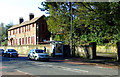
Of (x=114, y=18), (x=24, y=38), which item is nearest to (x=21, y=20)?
(x=24, y=38)

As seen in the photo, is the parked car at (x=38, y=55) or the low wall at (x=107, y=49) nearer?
the parked car at (x=38, y=55)

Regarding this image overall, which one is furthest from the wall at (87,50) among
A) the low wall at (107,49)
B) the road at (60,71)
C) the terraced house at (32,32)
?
the terraced house at (32,32)

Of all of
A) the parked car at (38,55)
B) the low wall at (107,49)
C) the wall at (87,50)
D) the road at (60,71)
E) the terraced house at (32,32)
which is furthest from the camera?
the terraced house at (32,32)

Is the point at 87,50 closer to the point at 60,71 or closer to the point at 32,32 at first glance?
the point at 60,71

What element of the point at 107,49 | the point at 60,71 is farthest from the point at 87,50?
the point at 60,71

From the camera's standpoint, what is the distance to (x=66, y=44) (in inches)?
1179

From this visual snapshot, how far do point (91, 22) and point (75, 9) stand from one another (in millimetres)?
3676

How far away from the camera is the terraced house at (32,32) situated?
1719 inches

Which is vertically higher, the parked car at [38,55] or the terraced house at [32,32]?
the terraced house at [32,32]

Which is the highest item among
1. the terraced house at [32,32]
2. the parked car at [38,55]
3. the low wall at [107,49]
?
the terraced house at [32,32]

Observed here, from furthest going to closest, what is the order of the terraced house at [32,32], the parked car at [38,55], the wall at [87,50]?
the terraced house at [32,32] < the wall at [87,50] < the parked car at [38,55]

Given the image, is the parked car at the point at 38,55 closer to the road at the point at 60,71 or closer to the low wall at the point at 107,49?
the road at the point at 60,71

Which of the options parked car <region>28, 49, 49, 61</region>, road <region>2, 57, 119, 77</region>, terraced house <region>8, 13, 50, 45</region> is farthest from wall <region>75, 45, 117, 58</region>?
terraced house <region>8, 13, 50, 45</region>

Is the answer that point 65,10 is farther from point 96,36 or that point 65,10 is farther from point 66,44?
point 66,44
